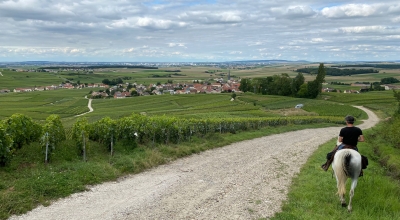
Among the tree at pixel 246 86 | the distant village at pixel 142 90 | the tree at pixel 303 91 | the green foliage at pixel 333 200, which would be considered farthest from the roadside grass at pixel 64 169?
the distant village at pixel 142 90

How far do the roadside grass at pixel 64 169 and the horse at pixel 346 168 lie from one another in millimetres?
7531

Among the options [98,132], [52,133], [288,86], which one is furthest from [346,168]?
[288,86]

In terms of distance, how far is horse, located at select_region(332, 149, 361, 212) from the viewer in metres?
8.95

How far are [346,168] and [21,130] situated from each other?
1200cm

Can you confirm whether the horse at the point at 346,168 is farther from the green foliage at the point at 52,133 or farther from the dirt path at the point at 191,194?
the green foliage at the point at 52,133

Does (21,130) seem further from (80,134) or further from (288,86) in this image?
(288,86)

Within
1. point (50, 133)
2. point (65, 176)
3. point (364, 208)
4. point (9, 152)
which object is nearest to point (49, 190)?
point (65, 176)

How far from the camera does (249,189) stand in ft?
35.4

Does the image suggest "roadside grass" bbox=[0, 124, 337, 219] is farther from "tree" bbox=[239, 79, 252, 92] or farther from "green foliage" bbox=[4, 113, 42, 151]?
"tree" bbox=[239, 79, 252, 92]

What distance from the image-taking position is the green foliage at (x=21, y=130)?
12258 mm

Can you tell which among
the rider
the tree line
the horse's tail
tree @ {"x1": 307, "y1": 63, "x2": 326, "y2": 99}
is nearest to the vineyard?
the horse's tail

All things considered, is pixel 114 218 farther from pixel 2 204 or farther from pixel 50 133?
pixel 50 133

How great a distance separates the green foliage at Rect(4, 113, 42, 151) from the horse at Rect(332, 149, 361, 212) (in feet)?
37.6

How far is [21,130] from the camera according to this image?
1262 centimetres
